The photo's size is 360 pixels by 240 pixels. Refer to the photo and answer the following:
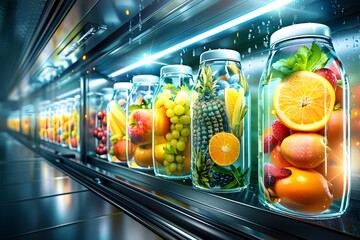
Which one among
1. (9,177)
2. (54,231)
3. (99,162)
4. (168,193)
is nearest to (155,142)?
(168,193)

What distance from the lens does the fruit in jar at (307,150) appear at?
1.11 ft

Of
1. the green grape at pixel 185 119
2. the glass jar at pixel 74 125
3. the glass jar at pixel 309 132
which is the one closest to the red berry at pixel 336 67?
the glass jar at pixel 309 132

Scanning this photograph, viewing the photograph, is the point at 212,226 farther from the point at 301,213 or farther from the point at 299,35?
the point at 299,35

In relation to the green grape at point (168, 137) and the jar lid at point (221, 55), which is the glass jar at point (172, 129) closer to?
the green grape at point (168, 137)

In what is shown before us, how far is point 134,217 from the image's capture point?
0.50m

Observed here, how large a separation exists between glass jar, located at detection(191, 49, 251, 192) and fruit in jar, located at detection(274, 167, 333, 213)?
0.45ft

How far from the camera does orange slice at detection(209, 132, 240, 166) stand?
0.47m

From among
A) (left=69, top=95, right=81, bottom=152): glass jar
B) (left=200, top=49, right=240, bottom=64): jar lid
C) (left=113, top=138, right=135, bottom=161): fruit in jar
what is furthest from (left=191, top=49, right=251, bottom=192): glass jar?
(left=69, top=95, right=81, bottom=152): glass jar

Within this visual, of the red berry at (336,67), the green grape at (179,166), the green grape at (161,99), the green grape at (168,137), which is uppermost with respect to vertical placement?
the red berry at (336,67)

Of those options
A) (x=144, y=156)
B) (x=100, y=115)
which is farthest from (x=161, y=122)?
(x=100, y=115)

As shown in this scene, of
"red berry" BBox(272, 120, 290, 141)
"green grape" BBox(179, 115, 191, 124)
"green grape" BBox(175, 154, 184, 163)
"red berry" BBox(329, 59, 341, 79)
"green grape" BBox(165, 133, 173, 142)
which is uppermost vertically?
"red berry" BBox(329, 59, 341, 79)

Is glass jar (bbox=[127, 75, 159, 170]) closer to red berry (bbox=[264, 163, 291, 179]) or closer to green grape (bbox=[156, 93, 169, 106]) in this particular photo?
green grape (bbox=[156, 93, 169, 106])

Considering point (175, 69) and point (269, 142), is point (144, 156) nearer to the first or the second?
point (175, 69)

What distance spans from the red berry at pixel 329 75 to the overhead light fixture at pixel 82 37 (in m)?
0.61
